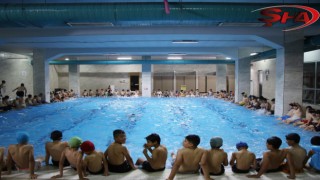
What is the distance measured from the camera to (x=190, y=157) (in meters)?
3.78

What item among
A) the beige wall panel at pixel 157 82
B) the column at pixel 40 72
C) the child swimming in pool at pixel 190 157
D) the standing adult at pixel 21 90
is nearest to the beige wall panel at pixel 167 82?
the beige wall panel at pixel 157 82

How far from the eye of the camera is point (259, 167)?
407cm

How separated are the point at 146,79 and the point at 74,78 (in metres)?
7.11

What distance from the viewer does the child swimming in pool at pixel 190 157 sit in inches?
145

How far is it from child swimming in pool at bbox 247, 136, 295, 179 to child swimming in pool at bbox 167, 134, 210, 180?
772 millimetres

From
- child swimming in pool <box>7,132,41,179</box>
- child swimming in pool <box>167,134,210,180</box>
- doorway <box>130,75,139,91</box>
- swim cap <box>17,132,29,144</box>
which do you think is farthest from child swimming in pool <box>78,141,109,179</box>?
doorway <box>130,75,139,91</box>

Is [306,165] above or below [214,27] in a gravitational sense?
below

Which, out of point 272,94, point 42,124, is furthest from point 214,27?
point 272,94

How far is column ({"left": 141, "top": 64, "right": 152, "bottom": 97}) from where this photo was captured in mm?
22953

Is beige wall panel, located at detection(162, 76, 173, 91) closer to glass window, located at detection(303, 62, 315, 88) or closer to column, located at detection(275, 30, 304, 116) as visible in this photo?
glass window, located at detection(303, 62, 315, 88)

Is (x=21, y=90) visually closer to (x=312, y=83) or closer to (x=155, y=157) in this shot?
(x=155, y=157)

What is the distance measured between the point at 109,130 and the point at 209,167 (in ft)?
18.2

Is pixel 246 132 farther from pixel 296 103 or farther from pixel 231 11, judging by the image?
pixel 231 11

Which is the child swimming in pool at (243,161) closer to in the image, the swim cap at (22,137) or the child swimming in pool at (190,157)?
the child swimming in pool at (190,157)
